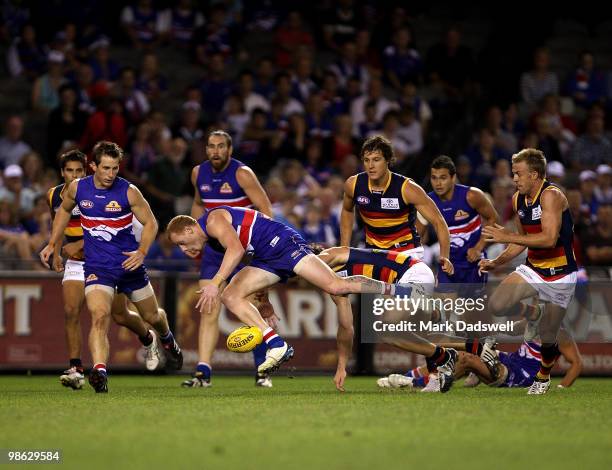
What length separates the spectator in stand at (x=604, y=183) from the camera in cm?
1911

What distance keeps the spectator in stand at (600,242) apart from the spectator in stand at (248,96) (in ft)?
18.8

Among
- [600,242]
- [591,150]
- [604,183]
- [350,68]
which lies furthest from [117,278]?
[591,150]

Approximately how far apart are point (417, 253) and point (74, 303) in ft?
12.0

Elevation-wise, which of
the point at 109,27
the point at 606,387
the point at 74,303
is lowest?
the point at 606,387

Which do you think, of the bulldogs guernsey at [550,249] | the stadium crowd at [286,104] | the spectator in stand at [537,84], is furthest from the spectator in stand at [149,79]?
the bulldogs guernsey at [550,249]

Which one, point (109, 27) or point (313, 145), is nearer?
point (313, 145)

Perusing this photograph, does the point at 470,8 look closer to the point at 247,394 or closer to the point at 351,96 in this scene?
the point at 351,96

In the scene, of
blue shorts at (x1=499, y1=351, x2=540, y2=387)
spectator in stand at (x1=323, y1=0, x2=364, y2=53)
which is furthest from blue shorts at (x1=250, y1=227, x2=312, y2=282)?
spectator in stand at (x1=323, y1=0, x2=364, y2=53)

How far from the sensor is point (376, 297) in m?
13.2

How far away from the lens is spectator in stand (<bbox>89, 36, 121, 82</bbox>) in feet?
65.3

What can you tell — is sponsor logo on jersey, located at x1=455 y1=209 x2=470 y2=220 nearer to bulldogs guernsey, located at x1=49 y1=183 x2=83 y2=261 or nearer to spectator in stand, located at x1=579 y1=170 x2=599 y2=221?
bulldogs guernsey, located at x1=49 y1=183 x2=83 y2=261

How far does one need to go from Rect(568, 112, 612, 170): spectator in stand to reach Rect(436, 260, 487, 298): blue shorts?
7.60 m

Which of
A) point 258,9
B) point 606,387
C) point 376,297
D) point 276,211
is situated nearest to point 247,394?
point 376,297

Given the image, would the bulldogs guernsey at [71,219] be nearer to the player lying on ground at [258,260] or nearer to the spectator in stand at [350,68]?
the player lying on ground at [258,260]
